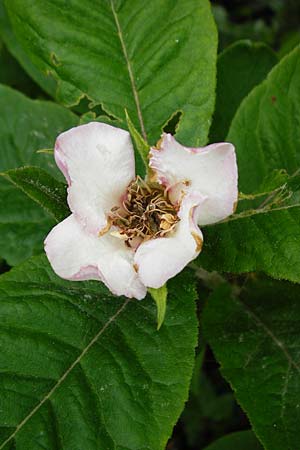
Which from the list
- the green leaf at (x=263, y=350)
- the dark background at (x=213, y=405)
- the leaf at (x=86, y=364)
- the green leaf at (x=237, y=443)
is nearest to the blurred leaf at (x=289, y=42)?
the dark background at (x=213, y=405)

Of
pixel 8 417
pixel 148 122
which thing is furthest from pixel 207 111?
pixel 8 417

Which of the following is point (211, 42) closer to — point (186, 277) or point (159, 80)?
point (159, 80)

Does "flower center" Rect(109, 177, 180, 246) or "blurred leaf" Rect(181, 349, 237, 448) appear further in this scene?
"blurred leaf" Rect(181, 349, 237, 448)

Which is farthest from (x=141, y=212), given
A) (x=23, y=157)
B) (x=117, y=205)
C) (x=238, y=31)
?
(x=238, y=31)

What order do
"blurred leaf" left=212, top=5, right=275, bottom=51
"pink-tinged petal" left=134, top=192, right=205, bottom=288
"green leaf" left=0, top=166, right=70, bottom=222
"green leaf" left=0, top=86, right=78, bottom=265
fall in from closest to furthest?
1. "pink-tinged petal" left=134, top=192, right=205, bottom=288
2. "green leaf" left=0, top=166, right=70, bottom=222
3. "green leaf" left=0, top=86, right=78, bottom=265
4. "blurred leaf" left=212, top=5, right=275, bottom=51

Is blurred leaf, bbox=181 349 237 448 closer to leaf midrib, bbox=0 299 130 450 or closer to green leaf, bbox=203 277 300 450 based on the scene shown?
green leaf, bbox=203 277 300 450

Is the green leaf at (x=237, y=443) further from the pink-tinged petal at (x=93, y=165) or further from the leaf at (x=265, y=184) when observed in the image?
the pink-tinged petal at (x=93, y=165)

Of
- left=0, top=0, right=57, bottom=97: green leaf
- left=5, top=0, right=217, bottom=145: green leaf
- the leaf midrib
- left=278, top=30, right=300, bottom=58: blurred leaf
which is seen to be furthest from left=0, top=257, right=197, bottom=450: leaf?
left=278, top=30, right=300, bottom=58: blurred leaf
